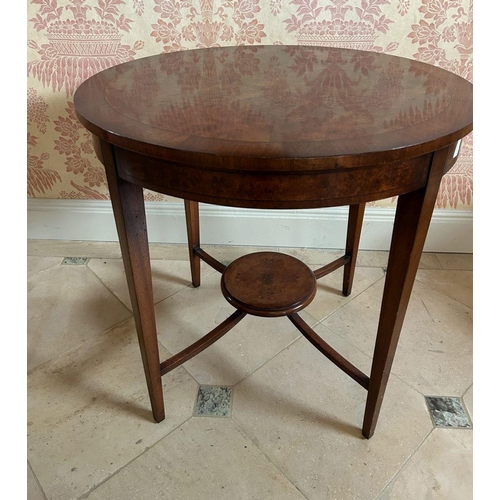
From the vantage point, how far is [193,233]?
1510mm

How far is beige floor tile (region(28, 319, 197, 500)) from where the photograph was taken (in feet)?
3.43

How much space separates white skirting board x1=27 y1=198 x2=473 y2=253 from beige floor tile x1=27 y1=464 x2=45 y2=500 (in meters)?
1.07

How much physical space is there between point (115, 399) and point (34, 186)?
107 cm

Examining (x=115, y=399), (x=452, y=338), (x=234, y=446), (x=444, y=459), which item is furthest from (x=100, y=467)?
(x=452, y=338)

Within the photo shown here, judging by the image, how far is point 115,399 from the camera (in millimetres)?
1216

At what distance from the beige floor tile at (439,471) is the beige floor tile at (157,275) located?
0.99m

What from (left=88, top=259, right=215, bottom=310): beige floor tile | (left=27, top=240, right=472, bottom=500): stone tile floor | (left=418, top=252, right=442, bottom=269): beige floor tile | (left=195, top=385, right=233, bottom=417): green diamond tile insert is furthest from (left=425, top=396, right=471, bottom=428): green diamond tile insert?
(left=88, top=259, right=215, bottom=310): beige floor tile

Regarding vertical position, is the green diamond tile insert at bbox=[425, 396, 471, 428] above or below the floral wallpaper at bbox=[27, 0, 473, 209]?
below

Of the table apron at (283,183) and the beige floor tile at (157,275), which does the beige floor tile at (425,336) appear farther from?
the table apron at (283,183)

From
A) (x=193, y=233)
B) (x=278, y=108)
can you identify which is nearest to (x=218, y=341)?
(x=193, y=233)

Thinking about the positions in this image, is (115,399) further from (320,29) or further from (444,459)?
(320,29)

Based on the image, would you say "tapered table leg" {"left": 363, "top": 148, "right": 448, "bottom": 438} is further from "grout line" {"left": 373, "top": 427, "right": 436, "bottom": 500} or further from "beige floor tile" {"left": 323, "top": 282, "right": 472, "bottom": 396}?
"beige floor tile" {"left": 323, "top": 282, "right": 472, "bottom": 396}

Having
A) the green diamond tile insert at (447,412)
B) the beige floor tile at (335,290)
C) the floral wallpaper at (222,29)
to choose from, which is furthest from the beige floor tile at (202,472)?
→ the floral wallpaper at (222,29)

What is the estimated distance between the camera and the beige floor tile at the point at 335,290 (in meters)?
1.55
